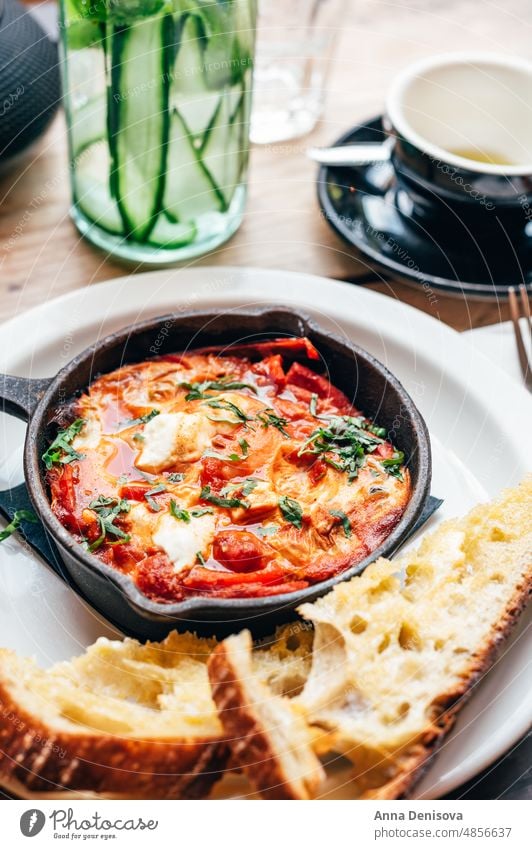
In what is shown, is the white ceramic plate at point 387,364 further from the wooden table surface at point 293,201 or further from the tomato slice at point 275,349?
the tomato slice at point 275,349

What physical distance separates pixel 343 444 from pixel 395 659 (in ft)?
2.59

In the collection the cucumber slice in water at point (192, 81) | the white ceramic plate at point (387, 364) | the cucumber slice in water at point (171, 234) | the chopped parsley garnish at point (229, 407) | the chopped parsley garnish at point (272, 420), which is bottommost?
the white ceramic plate at point (387, 364)

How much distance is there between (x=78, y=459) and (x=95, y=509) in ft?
0.70

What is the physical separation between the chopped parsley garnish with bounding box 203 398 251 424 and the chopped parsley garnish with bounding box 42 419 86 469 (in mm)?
430

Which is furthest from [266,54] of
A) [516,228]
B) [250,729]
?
[250,729]

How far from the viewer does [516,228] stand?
3938 mm

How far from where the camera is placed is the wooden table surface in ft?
12.9

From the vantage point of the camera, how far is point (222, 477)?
2.79m

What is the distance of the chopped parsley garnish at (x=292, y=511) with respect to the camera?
2.70 metres

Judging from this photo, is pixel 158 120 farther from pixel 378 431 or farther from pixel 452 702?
pixel 452 702

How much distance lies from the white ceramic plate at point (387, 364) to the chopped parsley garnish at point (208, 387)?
630 millimetres

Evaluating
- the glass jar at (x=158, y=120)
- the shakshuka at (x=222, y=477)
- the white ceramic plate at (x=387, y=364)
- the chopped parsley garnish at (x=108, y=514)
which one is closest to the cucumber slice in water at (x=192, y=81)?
the glass jar at (x=158, y=120)

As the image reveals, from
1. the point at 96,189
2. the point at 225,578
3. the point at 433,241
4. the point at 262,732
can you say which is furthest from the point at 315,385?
the point at 96,189

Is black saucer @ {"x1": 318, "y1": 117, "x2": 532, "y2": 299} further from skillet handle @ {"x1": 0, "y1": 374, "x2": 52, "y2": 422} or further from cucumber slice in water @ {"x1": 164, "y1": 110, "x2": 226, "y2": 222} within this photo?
skillet handle @ {"x1": 0, "y1": 374, "x2": 52, "y2": 422}
